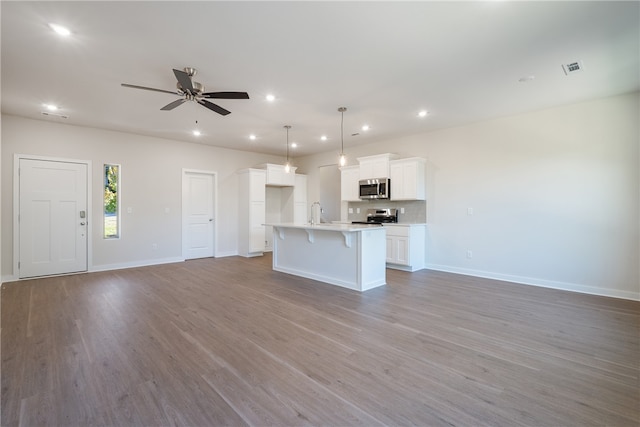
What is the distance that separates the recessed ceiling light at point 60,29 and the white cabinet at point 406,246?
5.07 metres

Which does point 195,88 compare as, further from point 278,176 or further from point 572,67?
point 278,176

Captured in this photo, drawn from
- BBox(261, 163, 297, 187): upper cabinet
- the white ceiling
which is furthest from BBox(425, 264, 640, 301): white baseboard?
BBox(261, 163, 297, 187): upper cabinet

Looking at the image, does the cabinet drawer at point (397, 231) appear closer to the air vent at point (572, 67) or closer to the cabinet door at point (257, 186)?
the air vent at point (572, 67)

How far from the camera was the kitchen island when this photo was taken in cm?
422

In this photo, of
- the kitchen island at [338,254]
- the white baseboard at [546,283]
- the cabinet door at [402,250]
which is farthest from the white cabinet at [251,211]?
the white baseboard at [546,283]

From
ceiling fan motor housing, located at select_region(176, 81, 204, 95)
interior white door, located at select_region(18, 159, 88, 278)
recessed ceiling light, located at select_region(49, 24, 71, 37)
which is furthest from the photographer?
interior white door, located at select_region(18, 159, 88, 278)

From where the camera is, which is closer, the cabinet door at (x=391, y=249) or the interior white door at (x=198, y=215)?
the cabinet door at (x=391, y=249)

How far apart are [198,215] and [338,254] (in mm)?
4082

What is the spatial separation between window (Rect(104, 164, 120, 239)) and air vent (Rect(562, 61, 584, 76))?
285 inches

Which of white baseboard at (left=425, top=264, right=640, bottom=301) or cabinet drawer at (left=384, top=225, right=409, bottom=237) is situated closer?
white baseboard at (left=425, top=264, right=640, bottom=301)

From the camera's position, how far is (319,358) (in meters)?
2.34

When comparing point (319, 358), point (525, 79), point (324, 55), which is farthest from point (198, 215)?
point (525, 79)

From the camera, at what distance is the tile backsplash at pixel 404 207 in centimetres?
592

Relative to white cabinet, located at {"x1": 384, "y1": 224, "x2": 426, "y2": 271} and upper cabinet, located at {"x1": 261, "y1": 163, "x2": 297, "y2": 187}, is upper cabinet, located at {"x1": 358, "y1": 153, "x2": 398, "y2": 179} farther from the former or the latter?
upper cabinet, located at {"x1": 261, "y1": 163, "x2": 297, "y2": 187}
